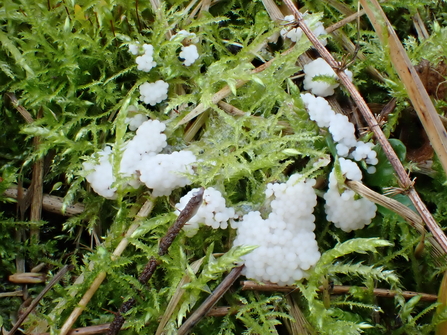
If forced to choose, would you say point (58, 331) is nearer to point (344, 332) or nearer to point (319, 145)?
point (344, 332)

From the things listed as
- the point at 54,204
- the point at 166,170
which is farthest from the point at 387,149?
the point at 54,204

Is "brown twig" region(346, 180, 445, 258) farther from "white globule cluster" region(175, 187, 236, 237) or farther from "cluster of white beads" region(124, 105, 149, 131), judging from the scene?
"cluster of white beads" region(124, 105, 149, 131)

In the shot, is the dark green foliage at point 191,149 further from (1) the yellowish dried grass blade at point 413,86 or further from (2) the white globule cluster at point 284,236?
(1) the yellowish dried grass blade at point 413,86

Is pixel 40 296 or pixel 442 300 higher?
pixel 40 296

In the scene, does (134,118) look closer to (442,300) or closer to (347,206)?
(347,206)

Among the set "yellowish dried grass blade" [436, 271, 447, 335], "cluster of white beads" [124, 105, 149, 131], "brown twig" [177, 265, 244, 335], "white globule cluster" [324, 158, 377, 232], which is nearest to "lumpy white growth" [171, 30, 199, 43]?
"cluster of white beads" [124, 105, 149, 131]
